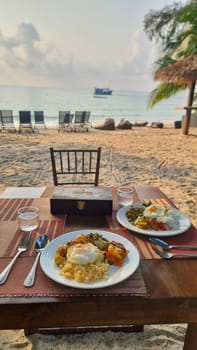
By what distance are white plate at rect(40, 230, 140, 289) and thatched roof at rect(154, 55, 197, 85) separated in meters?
7.57

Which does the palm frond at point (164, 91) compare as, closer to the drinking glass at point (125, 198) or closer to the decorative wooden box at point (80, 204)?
the drinking glass at point (125, 198)

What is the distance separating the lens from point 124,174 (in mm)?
4555

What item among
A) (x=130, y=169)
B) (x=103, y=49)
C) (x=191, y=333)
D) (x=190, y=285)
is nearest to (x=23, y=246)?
(x=190, y=285)

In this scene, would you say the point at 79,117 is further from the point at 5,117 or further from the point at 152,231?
the point at 152,231

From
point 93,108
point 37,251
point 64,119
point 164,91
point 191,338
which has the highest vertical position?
point 164,91

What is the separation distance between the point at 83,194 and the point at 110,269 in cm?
48

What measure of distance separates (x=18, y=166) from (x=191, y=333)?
4456 mm

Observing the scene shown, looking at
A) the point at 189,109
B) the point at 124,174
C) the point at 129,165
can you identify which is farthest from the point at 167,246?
the point at 189,109

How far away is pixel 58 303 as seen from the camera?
2.27 feet

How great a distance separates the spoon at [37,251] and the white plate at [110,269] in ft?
0.10

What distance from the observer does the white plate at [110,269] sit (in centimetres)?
73

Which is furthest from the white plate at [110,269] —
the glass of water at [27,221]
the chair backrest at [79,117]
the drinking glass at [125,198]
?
the chair backrest at [79,117]

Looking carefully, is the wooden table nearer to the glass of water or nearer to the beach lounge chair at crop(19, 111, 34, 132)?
the glass of water

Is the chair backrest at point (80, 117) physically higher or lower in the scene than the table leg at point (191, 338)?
higher
